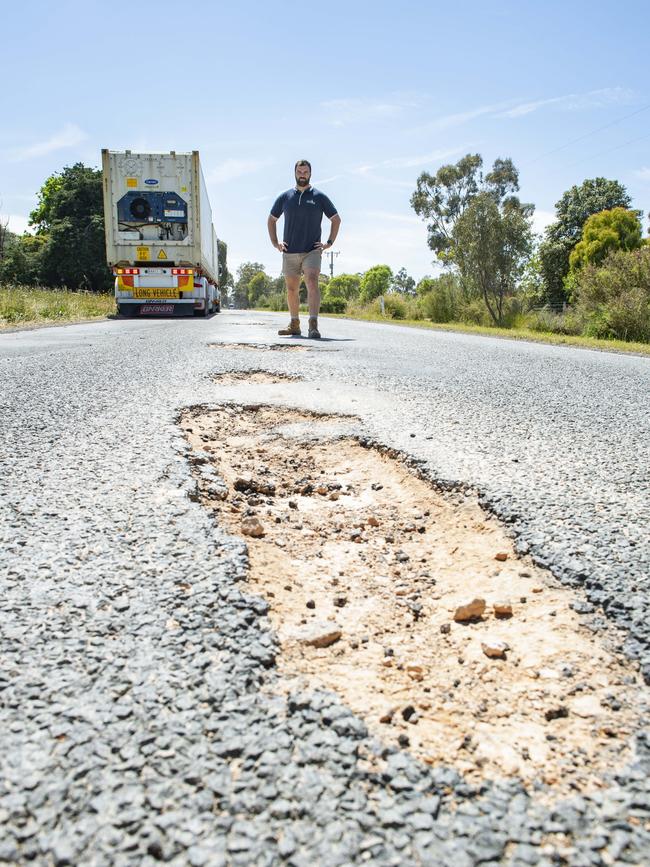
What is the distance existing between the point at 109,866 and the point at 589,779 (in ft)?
2.31

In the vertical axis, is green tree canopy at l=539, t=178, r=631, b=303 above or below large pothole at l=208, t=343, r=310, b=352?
above

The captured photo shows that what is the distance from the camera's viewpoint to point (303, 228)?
318 inches

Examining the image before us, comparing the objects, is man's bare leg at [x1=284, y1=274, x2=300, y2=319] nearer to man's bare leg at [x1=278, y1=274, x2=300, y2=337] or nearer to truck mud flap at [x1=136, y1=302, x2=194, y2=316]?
man's bare leg at [x1=278, y1=274, x2=300, y2=337]

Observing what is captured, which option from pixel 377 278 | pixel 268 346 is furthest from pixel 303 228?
pixel 377 278

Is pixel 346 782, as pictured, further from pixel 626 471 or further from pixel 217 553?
pixel 626 471

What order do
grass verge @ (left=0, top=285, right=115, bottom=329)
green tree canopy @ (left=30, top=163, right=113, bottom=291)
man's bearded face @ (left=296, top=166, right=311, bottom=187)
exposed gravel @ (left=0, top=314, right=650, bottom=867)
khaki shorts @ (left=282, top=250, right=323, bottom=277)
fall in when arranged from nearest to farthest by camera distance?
exposed gravel @ (left=0, top=314, right=650, bottom=867), man's bearded face @ (left=296, top=166, right=311, bottom=187), khaki shorts @ (left=282, top=250, right=323, bottom=277), grass verge @ (left=0, top=285, right=115, bottom=329), green tree canopy @ (left=30, top=163, right=113, bottom=291)

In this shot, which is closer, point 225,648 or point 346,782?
point 346,782

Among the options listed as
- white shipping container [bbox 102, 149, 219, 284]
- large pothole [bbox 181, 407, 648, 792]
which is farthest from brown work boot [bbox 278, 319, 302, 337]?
white shipping container [bbox 102, 149, 219, 284]

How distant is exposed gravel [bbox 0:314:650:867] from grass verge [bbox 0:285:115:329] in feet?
32.7

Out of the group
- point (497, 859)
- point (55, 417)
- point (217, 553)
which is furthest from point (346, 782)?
point (55, 417)

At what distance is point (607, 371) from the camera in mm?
5676

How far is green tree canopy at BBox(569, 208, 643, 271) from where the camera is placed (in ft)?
109

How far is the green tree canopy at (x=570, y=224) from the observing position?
126ft

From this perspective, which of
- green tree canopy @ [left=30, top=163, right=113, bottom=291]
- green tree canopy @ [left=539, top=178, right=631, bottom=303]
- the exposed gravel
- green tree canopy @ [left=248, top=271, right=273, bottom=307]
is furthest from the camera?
green tree canopy @ [left=248, top=271, right=273, bottom=307]
